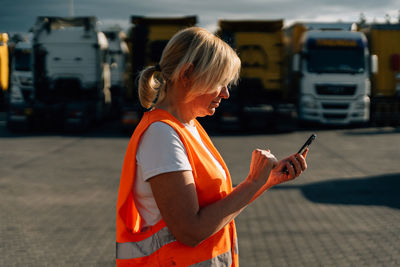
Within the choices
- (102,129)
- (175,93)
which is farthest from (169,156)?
(102,129)

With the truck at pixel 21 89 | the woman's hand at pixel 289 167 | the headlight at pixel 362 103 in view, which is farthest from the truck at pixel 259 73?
the woman's hand at pixel 289 167

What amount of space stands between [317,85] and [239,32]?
3.26 metres

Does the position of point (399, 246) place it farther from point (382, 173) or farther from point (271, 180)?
point (382, 173)

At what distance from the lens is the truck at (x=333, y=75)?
19281 mm

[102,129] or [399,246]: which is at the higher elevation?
[399,246]

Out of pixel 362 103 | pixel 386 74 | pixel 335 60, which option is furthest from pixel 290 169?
pixel 386 74

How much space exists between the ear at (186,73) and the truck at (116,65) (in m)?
19.6

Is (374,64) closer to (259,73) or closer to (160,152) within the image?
(259,73)

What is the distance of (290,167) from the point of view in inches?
76.3

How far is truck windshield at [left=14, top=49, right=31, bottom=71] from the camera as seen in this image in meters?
21.7

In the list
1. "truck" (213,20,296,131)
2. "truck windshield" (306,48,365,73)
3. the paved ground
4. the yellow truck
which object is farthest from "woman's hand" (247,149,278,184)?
the yellow truck

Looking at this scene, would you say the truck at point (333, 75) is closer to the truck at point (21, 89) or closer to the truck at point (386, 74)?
the truck at point (386, 74)

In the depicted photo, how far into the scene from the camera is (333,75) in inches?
765

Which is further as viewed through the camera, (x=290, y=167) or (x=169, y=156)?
(x=290, y=167)
